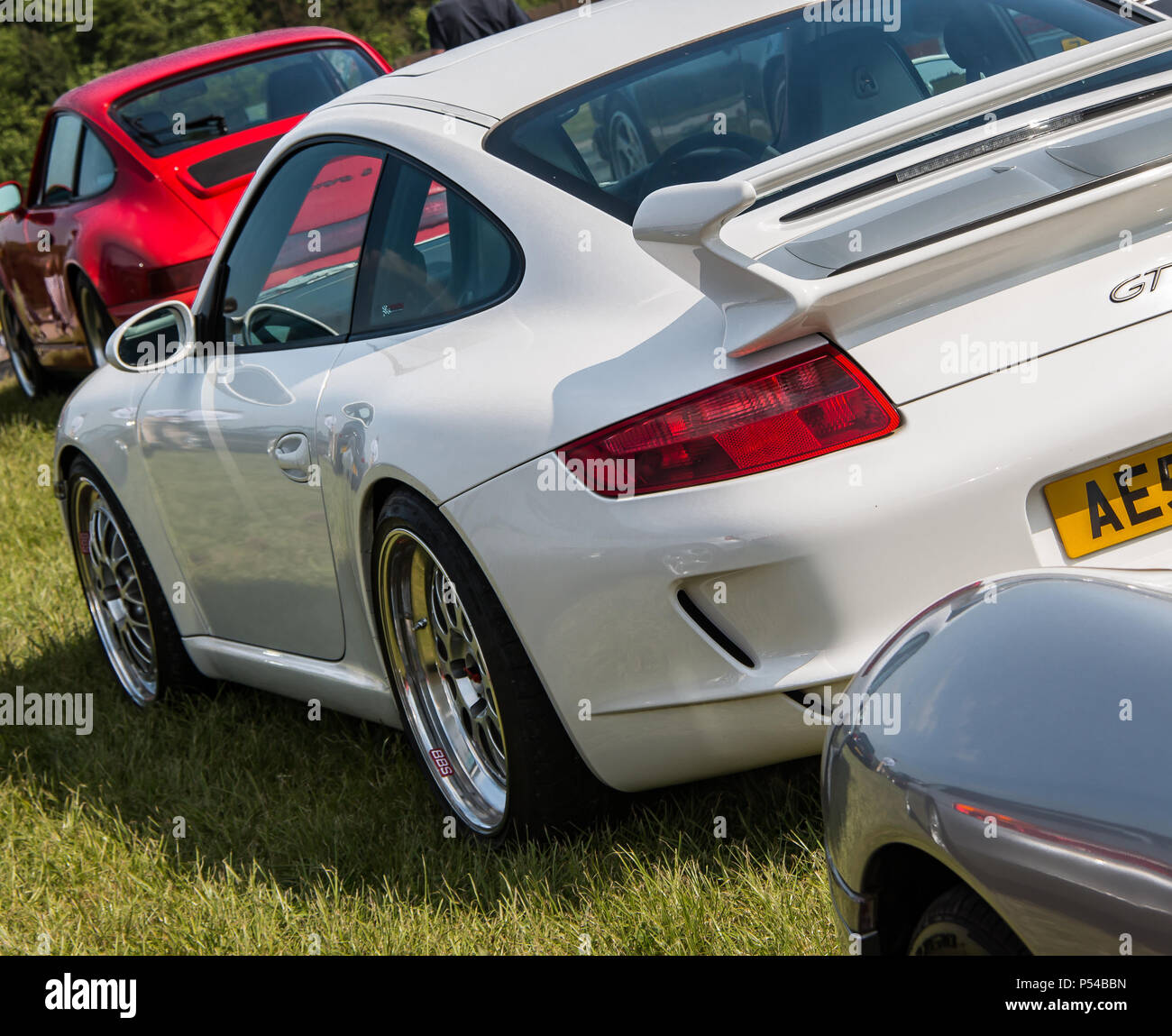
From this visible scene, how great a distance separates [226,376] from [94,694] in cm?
158

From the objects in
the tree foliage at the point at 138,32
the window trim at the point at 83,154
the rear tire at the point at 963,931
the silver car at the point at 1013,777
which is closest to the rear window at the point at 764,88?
the silver car at the point at 1013,777

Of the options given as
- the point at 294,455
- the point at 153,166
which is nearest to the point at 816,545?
the point at 294,455

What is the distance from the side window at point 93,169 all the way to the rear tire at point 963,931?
23.3 feet

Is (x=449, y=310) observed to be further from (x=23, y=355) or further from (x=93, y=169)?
(x=23, y=355)

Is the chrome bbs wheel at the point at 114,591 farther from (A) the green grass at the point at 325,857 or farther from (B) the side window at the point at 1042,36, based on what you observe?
(B) the side window at the point at 1042,36

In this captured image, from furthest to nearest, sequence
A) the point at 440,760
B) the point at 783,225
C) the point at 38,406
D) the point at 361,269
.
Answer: the point at 38,406
the point at 361,269
the point at 440,760
the point at 783,225

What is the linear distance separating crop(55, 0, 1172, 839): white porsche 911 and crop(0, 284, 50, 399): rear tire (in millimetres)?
6415

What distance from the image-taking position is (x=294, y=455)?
→ 3.39 meters

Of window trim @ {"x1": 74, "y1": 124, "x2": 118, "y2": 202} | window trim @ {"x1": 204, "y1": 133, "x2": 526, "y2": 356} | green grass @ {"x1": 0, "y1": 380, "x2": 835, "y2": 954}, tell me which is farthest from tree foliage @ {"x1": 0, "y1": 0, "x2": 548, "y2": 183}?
green grass @ {"x1": 0, "y1": 380, "x2": 835, "y2": 954}

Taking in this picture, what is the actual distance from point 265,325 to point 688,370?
1.67 metres

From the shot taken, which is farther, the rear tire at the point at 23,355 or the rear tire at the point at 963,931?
the rear tire at the point at 23,355

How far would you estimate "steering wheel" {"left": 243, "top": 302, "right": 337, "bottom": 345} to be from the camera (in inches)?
141

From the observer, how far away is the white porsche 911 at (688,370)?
2.37m

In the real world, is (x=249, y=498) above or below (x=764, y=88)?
below
